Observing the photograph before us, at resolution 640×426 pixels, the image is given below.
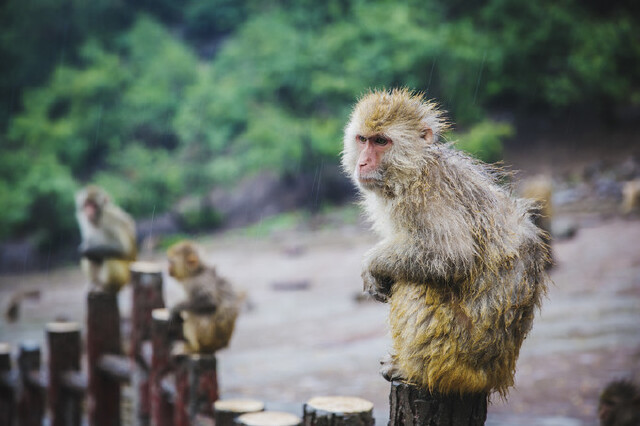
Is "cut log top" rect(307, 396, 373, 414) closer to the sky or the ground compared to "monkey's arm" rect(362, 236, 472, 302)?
closer to the ground

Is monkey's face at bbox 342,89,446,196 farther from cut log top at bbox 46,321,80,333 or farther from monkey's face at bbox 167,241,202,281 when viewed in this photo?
cut log top at bbox 46,321,80,333

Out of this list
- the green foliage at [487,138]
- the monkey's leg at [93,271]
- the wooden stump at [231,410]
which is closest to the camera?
the wooden stump at [231,410]

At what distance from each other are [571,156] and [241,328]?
12.0m

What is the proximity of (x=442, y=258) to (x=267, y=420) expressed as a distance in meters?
0.99

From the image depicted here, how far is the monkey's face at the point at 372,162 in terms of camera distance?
2254 mm

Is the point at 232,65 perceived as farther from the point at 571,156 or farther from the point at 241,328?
the point at 241,328

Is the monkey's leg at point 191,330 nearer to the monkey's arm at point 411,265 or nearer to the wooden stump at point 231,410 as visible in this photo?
the wooden stump at point 231,410

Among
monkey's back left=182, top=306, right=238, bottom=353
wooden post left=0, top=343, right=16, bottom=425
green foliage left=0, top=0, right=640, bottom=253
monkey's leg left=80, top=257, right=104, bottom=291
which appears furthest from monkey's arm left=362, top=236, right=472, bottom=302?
green foliage left=0, top=0, right=640, bottom=253

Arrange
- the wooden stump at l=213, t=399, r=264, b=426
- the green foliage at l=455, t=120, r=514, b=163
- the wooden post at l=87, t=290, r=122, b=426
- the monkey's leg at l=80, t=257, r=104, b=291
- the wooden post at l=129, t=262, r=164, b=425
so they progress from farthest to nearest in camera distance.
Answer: the green foliage at l=455, t=120, r=514, b=163 → the monkey's leg at l=80, t=257, r=104, b=291 → the wooden post at l=87, t=290, r=122, b=426 → the wooden post at l=129, t=262, r=164, b=425 → the wooden stump at l=213, t=399, r=264, b=426

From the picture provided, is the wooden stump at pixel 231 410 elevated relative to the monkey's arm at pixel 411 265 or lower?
lower

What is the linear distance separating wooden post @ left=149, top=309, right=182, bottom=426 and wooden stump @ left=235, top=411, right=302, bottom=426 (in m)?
1.14

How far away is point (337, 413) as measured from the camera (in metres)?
2.22

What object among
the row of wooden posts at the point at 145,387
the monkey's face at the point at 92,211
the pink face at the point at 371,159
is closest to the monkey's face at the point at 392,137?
the pink face at the point at 371,159

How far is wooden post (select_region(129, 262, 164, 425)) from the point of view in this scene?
3.76 meters
